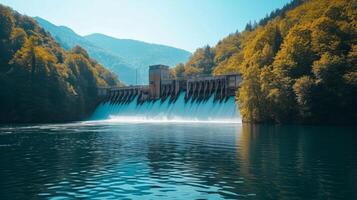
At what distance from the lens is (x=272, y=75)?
70.5m

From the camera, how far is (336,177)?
19672 millimetres

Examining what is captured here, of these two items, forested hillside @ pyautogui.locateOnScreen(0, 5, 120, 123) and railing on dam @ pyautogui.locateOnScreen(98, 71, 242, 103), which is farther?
forested hillside @ pyautogui.locateOnScreen(0, 5, 120, 123)

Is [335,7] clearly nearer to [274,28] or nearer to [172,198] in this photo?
[274,28]

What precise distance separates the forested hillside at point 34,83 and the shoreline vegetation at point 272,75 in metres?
0.22

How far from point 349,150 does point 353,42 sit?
40715mm

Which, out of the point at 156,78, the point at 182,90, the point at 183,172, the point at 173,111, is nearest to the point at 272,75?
the point at 173,111

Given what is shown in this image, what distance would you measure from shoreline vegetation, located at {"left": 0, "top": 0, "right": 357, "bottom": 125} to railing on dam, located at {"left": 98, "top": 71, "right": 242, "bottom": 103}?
676cm

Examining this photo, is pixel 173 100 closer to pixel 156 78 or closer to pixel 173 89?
pixel 173 89

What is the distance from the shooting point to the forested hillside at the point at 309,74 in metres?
60.9

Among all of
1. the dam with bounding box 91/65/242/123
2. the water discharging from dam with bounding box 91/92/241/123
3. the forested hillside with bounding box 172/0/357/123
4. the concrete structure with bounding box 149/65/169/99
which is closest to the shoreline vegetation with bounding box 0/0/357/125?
the forested hillside with bounding box 172/0/357/123

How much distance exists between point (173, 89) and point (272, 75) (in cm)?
3956

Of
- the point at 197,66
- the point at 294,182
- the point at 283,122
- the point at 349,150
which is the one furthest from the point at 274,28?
the point at 197,66

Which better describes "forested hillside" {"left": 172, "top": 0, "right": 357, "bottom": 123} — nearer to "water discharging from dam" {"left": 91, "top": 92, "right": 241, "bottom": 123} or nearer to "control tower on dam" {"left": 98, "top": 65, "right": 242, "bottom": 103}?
"water discharging from dam" {"left": 91, "top": 92, "right": 241, "bottom": 123}

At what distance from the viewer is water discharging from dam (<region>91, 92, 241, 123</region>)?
8575cm
